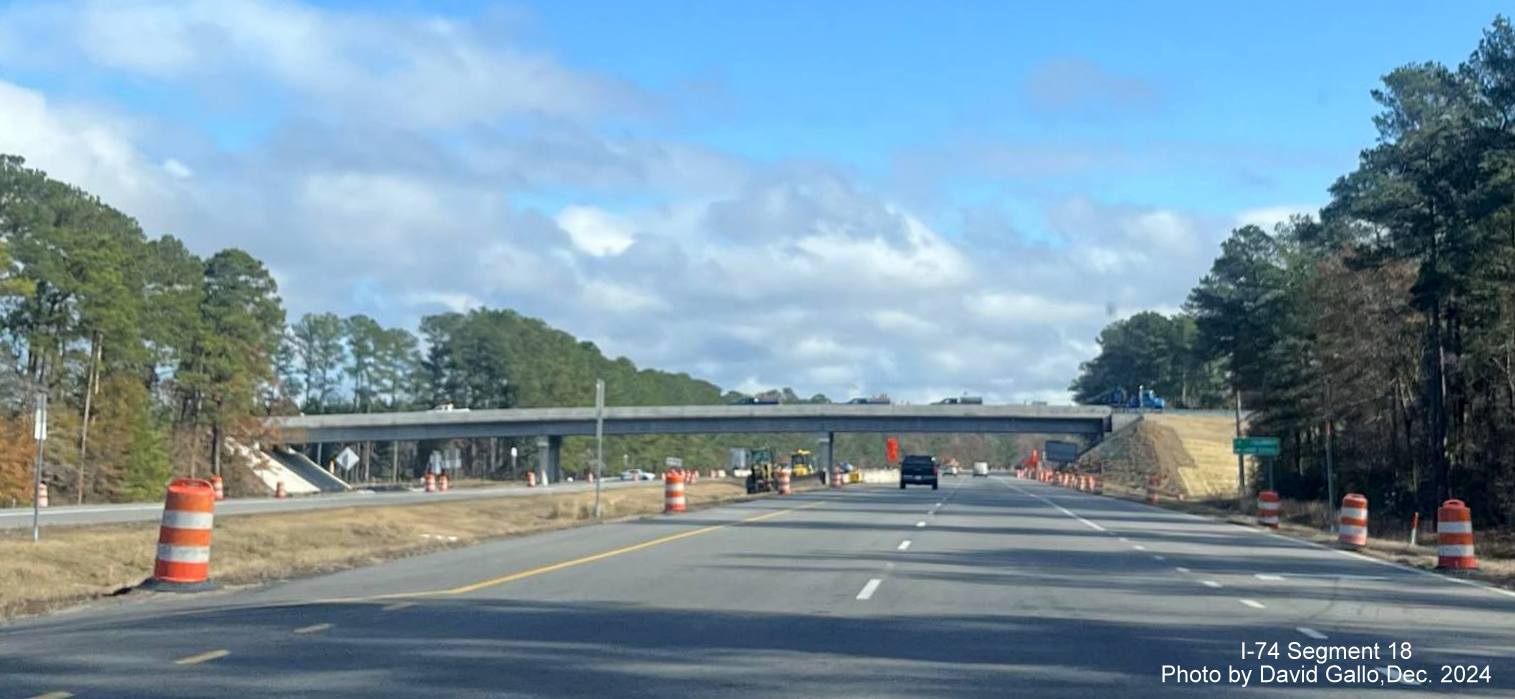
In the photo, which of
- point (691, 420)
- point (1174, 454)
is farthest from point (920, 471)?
point (1174, 454)

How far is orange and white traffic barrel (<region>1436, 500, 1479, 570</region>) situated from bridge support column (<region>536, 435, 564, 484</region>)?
280 ft

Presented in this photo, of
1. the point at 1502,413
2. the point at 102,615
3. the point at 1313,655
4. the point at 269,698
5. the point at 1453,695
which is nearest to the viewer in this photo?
the point at 269,698

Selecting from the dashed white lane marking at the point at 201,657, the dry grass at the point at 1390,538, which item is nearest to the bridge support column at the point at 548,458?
the dry grass at the point at 1390,538

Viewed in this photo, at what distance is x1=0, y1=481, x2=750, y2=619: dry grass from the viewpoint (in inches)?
812

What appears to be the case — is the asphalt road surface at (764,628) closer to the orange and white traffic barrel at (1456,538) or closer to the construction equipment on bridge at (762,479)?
the orange and white traffic barrel at (1456,538)

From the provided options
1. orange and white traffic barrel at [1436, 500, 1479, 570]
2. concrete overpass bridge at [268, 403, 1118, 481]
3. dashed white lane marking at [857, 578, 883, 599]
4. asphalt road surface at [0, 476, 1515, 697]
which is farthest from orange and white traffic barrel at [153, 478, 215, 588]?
concrete overpass bridge at [268, 403, 1118, 481]

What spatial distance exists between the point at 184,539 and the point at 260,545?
1309cm

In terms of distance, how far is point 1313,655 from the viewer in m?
11.9

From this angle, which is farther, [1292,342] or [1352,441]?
[1292,342]

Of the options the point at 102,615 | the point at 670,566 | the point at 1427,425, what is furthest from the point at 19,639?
the point at 1427,425

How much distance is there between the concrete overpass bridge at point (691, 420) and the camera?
101 m

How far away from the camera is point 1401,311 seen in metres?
46.8

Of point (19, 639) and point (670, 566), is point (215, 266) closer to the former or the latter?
point (670, 566)

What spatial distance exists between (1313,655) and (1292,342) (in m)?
53.5
